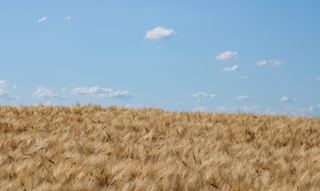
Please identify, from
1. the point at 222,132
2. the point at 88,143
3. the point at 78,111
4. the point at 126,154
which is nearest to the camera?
the point at 126,154

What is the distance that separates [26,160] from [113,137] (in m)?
1.76

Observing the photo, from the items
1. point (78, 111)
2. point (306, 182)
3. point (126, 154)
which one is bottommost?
point (306, 182)

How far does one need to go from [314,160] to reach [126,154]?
227cm

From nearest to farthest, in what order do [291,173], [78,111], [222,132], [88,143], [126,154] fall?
[291,173] → [126,154] → [88,143] → [222,132] → [78,111]

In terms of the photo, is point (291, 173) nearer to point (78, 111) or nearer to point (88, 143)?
point (88, 143)

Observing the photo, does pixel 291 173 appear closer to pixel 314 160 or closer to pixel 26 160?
pixel 314 160

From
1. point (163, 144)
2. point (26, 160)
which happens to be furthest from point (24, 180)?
point (163, 144)

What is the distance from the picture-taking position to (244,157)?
4.37m

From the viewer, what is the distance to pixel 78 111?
783 centimetres

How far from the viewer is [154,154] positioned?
423 cm

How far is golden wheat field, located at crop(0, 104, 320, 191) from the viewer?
3057 mm

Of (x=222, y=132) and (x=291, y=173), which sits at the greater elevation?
(x=222, y=132)

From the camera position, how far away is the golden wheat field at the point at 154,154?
3.06 meters

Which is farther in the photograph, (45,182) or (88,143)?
(88,143)
